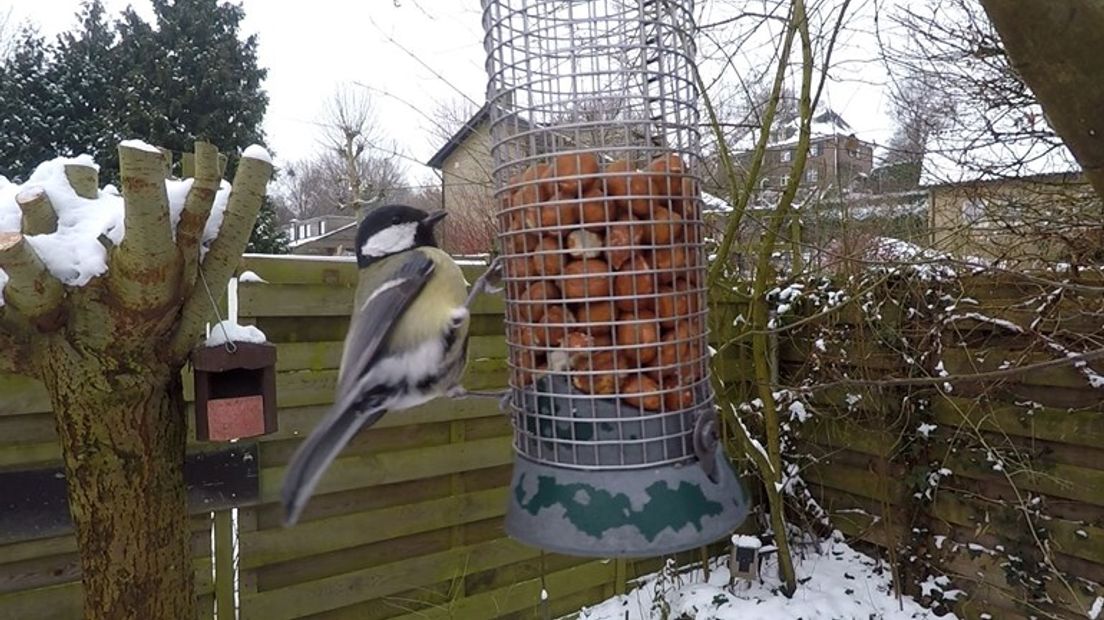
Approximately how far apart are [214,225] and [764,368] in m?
2.47

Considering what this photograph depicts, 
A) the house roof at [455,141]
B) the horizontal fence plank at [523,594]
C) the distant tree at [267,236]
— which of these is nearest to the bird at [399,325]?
the horizontal fence plank at [523,594]

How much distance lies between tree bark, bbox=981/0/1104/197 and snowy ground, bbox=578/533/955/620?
260 cm

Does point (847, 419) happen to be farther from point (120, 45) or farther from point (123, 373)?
point (120, 45)

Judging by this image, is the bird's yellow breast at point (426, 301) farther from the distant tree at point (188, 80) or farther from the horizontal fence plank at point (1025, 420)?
the distant tree at point (188, 80)

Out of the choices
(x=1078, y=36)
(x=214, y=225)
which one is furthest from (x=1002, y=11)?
(x=214, y=225)

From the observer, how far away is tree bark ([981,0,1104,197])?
704mm

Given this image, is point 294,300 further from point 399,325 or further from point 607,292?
point 607,292

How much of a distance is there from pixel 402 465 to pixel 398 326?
152 centimetres

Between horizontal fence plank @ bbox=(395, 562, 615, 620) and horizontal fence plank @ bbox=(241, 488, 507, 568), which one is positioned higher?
horizontal fence plank @ bbox=(241, 488, 507, 568)

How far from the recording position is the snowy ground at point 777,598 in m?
3.12

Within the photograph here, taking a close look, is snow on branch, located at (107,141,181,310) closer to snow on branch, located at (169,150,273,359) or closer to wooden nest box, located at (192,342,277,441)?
snow on branch, located at (169,150,273,359)

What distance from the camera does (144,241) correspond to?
123 cm

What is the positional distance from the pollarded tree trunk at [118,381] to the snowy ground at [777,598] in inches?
84.5

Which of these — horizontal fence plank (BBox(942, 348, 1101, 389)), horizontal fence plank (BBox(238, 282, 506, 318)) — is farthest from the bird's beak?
horizontal fence plank (BBox(942, 348, 1101, 389))
